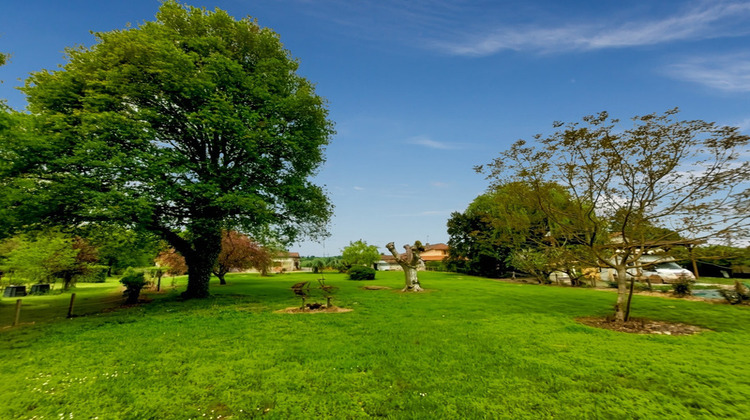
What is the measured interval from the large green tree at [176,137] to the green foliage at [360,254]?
3608 centimetres

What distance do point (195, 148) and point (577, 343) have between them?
2060 centimetres

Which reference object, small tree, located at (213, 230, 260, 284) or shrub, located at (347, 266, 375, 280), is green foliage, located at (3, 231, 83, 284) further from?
shrub, located at (347, 266, 375, 280)

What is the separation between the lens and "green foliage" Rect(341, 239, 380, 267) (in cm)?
5500

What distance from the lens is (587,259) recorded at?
480 inches

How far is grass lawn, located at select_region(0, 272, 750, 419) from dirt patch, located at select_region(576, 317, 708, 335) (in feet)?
2.24

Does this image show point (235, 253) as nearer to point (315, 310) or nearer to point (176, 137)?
point (176, 137)

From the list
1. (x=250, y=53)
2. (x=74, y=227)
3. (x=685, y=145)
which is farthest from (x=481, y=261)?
(x=74, y=227)

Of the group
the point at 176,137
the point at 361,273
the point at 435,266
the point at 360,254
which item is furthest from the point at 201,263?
the point at 435,266

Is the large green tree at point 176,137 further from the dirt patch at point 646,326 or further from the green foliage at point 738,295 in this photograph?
the green foliage at point 738,295

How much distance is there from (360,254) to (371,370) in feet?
162

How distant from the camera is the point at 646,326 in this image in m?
10.2

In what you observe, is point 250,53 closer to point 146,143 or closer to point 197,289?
point 146,143

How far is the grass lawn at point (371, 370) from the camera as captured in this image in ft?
15.7

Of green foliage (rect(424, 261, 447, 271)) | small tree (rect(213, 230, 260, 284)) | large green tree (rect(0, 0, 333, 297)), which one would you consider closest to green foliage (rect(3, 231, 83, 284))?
small tree (rect(213, 230, 260, 284))
